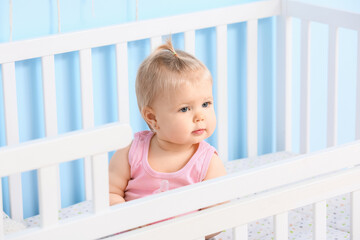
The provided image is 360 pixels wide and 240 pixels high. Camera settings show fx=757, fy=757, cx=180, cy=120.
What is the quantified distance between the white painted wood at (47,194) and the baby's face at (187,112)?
1.49 feet

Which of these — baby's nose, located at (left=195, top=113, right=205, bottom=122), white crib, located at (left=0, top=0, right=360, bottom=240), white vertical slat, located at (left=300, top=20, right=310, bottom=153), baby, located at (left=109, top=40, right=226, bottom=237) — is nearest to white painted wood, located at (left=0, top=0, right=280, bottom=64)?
white crib, located at (left=0, top=0, right=360, bottom=240)

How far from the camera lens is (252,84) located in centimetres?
217

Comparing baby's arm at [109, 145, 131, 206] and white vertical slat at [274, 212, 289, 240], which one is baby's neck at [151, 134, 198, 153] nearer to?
baby's arm at [109, 145, 131, 206]

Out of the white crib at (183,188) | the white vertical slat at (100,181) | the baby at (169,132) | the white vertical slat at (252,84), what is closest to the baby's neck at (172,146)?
the baby at (169,132)

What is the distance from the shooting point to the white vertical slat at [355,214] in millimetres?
1291

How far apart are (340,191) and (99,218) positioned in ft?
1.44

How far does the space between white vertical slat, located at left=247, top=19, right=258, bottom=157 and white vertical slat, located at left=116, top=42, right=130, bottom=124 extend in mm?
403

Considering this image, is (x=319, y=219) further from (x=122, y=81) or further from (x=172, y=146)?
(x=122, y=81)

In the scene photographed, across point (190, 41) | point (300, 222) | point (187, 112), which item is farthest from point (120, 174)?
point (190, 41)

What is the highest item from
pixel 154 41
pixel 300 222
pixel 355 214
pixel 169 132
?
pixel 154 41

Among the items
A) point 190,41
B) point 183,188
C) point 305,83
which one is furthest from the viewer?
point 305,83

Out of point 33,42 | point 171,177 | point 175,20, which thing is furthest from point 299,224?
point 33,42

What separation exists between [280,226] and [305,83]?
101 cm

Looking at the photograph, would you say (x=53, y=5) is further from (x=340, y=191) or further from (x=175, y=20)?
(x=340, y=191)
